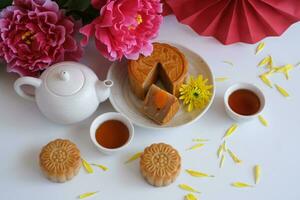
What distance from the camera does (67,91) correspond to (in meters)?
0.91

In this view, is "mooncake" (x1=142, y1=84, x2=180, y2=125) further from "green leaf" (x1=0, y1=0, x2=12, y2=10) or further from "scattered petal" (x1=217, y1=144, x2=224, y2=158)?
"green leaf" (x1=0, y1=0, x2=12, y2=10)

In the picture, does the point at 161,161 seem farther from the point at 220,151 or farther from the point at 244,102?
the point at 244,102

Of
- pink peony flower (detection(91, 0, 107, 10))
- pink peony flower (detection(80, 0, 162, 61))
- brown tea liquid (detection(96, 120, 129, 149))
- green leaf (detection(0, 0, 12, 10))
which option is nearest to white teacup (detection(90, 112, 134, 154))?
brown tea liquid (detection(96, 120, 129, 149))

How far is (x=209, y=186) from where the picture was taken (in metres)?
0.92

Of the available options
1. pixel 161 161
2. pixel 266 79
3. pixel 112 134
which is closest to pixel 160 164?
pixel 161 161

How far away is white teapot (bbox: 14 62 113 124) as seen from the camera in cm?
91

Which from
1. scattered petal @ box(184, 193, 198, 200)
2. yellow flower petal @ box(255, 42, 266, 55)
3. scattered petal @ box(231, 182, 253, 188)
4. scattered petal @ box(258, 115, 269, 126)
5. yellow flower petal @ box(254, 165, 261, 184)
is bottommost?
scattered petal @ box(184, 193, 198, 200)

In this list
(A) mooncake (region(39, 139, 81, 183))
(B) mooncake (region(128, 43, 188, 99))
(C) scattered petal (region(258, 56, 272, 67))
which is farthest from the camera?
(C) scattered petal (region(258, 56, 272, 67))

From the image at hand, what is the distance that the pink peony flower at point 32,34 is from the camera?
0.95 metres

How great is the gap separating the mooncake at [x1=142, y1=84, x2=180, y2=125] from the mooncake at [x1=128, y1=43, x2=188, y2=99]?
0.11 ft

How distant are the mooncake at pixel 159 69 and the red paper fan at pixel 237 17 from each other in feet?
0.37

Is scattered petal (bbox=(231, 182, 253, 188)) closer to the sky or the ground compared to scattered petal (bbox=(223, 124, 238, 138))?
closer to the ground

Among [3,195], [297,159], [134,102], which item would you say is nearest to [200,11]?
[134,102]

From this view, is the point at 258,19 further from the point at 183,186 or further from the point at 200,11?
the point at 183,186
